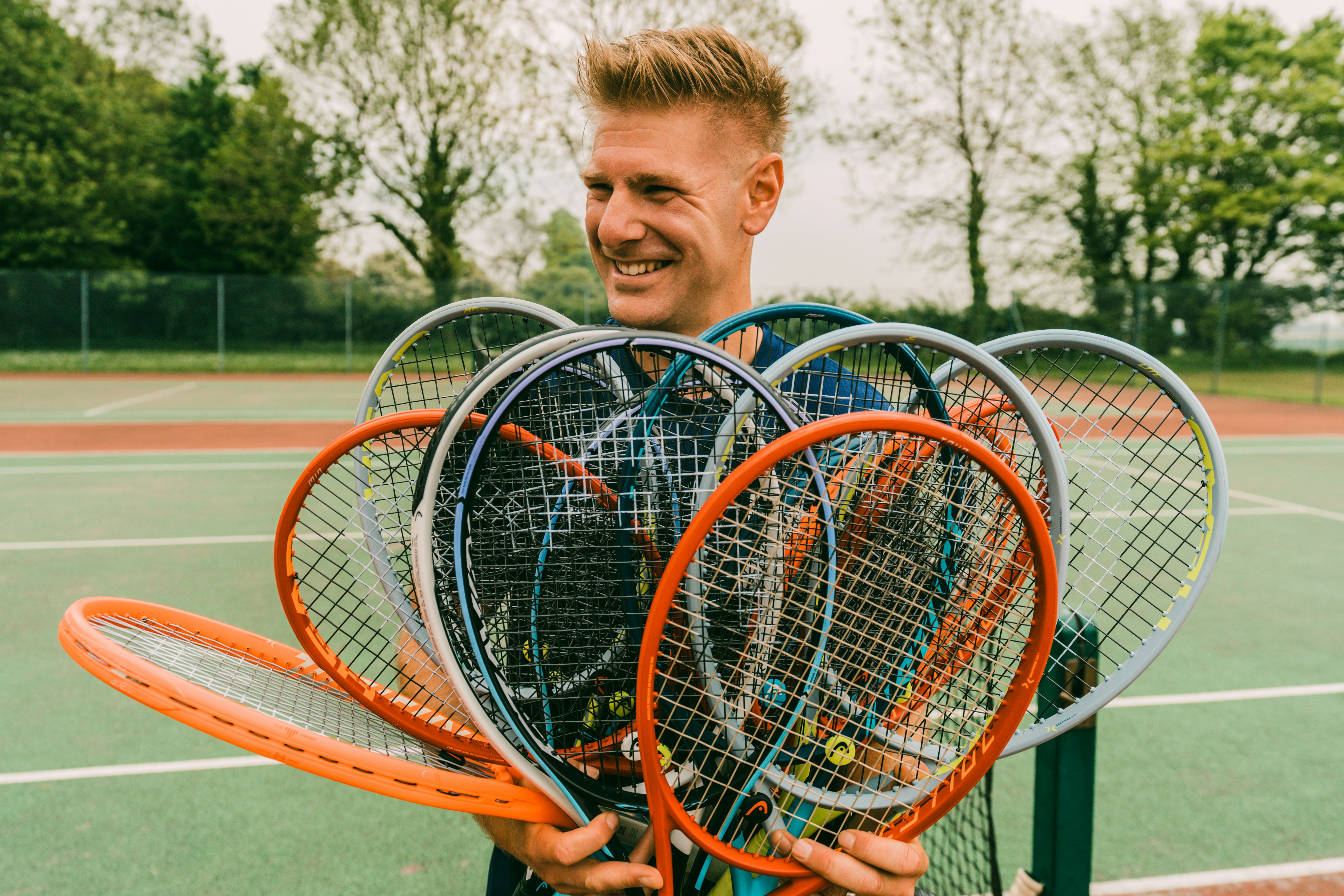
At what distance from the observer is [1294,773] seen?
3125 millimetres

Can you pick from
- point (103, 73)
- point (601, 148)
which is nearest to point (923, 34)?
point (601, 148)

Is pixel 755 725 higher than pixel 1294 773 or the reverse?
higher

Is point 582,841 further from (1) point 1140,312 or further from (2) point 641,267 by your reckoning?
(1) point 1140,312

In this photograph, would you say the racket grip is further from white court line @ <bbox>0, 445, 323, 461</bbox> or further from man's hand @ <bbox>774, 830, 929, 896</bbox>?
white court line @ <bbox>0, 445, 323, 461</bbox>

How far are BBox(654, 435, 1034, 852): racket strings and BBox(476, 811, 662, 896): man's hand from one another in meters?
0.08

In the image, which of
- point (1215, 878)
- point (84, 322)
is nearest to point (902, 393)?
point (1215, 878)

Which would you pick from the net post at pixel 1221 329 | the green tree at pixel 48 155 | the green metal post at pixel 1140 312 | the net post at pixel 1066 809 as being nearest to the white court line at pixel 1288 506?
the net post at pixel 1066 809

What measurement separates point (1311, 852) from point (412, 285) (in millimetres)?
18876

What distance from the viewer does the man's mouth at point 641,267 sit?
3.81 feet

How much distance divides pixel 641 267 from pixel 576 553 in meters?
0.44

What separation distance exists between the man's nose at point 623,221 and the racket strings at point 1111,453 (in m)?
0.59

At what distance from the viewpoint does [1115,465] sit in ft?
4.45

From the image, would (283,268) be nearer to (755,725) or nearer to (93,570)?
(93,570)

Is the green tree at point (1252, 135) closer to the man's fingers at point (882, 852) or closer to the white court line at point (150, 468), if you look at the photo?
the white court line at point (150, 468)
